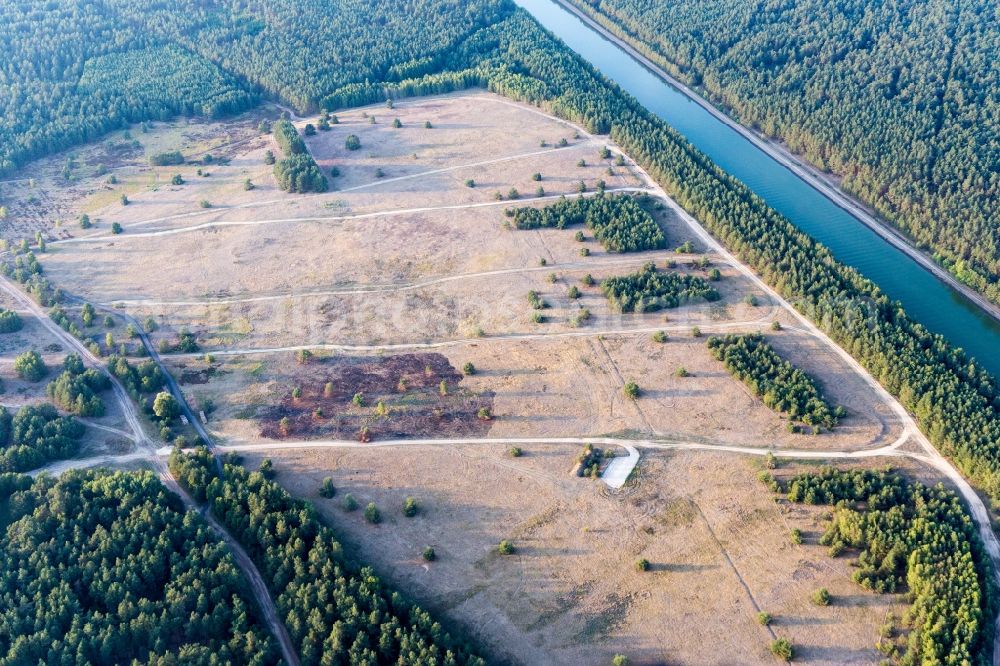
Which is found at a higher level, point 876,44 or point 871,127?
point 876,44

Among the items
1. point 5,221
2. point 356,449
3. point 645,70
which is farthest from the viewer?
point 645,70

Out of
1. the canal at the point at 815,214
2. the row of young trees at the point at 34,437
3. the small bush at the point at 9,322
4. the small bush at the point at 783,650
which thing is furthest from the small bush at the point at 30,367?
the canal at the point at 815,214

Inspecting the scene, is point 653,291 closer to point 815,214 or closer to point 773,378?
point 773,378

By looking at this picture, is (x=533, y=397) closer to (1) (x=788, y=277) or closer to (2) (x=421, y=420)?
(2) (x=421, y=420)

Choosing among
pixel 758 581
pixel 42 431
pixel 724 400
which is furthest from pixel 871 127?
pixel 42 431

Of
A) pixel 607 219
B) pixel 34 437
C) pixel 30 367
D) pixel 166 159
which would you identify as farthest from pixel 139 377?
pixel 607 219
